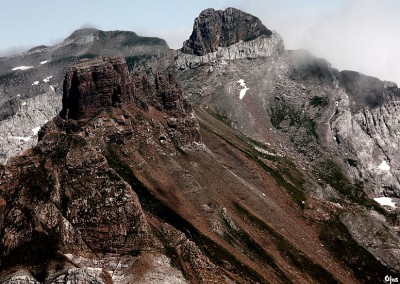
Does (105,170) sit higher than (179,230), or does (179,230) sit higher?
(105,170)

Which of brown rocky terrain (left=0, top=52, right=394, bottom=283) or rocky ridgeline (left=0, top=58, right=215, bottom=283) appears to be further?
brown rocky terrain (left=0, top=52, right=394, bottom=283)

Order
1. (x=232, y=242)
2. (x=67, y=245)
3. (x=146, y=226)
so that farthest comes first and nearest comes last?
(x=232, y=242) < (x=146, y=226) < (x=67, y=245)

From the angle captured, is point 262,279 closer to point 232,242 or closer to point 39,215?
point 232,242

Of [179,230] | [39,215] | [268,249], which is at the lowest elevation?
[268,249]

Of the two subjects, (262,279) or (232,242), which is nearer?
(262,279)

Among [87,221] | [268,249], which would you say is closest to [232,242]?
[268,249]

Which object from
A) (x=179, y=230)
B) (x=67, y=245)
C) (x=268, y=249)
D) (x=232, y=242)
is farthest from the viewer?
(x=268, y=249)

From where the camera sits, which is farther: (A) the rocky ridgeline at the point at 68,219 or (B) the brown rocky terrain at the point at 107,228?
(B) the brown rocky terrain at the point at 107,228

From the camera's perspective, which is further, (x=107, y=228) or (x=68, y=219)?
(x=107, y=228)

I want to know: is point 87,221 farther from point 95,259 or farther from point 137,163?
point 137,163

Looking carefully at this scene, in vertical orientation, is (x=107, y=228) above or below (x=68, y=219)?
below
